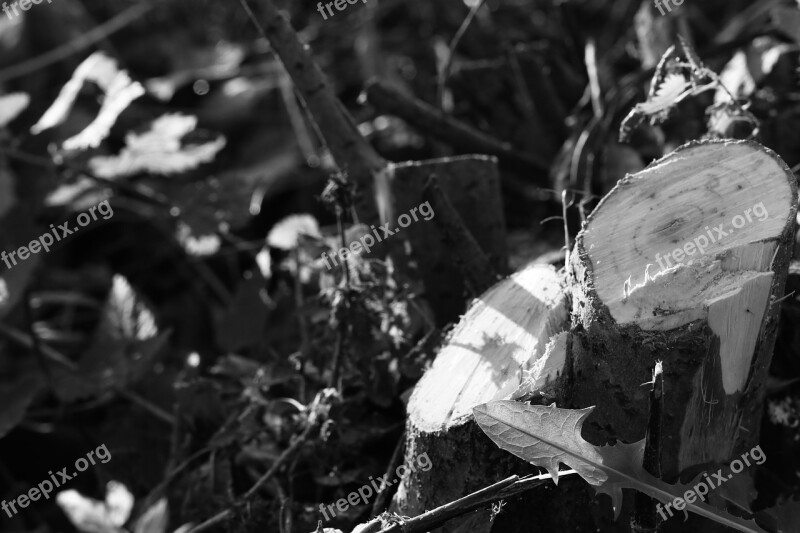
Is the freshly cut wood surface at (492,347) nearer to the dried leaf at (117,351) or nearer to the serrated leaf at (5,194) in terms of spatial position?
the dried leaf at (117,351)

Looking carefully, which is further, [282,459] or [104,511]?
[104,511]

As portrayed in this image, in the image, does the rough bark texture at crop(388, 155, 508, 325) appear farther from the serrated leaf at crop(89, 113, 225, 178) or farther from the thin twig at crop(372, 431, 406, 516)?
the serrated leaf at crop(89, 113, 225, 178)

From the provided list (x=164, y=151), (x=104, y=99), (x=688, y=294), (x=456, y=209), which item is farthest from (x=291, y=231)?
(x=688, y=294)

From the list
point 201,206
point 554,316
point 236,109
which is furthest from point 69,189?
point 554,316

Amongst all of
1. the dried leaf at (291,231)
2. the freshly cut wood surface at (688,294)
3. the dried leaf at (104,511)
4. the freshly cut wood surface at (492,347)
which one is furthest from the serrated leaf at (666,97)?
the dried leaf at (104,511)

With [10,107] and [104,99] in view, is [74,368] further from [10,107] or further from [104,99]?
[10,107]
